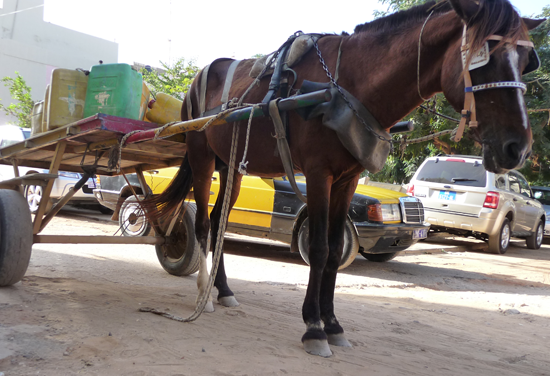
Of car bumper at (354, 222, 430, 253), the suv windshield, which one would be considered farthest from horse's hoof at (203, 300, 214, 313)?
the suv windshield

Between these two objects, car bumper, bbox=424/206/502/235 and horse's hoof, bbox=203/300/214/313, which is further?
car bumper, bbox=424/206/502/235

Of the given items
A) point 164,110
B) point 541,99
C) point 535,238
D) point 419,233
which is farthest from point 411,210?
point 541,99

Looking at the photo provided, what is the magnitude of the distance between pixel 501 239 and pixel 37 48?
32.0 m

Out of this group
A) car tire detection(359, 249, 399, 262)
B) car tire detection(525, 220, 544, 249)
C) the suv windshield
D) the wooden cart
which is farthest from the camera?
car tire detection(525, 220, 544, 249)

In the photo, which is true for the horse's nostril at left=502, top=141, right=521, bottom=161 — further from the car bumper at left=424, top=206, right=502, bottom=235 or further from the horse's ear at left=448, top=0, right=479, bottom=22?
the car bumper at left=424, top=206, right=502, bottom=235

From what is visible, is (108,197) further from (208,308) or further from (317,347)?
(317,347)

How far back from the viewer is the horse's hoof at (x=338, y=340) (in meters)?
3.19

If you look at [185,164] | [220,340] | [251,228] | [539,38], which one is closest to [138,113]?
[185,164]

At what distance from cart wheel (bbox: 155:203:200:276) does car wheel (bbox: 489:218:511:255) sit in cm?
754

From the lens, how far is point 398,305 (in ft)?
15.6

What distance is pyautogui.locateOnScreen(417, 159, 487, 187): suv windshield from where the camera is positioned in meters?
10.1

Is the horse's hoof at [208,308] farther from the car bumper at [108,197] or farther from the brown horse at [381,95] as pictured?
the car bumper at [108,197]

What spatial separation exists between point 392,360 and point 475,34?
1.97 metres

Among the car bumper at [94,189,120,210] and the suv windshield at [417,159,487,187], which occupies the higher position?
the suv windshield at [417,159,487,187]
